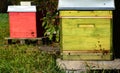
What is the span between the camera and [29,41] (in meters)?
9.30

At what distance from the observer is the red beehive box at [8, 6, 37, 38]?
29.2ft

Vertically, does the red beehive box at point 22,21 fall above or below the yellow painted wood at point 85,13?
below

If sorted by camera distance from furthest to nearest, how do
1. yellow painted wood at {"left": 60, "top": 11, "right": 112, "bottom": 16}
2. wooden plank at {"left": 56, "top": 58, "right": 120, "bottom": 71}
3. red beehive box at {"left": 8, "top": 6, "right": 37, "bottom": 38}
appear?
red beehive box at {"left": 8, "top": 6, "right": 37, "bottom": 38} < yellow painted wood at {"left": 60, "top": 11, "right": 112, "bottom": 16} < wooden plank at {"left": 56, "top": 58, "right": 120, "bottom": 71}

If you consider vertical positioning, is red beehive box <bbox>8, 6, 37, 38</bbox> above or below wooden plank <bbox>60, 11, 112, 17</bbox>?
below

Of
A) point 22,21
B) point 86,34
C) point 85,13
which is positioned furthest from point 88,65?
point 22,21

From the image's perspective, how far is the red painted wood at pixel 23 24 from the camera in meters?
8.93

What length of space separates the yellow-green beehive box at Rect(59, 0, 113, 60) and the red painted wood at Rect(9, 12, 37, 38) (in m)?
3.35

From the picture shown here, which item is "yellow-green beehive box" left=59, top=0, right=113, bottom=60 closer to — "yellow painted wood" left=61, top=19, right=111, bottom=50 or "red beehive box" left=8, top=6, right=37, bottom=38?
"yellow painted wood" left=61, top=19, right=111, bottom=50

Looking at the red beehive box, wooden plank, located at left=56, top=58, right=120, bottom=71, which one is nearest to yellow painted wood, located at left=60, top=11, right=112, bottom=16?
wooden plank, located at left=56, top=58, right=120, bottom=71

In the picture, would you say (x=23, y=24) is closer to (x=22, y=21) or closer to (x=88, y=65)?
(x=22, y=21)

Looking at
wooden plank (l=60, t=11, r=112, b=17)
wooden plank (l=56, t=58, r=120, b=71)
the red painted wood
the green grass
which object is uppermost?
wooden plank (l=60, t=11, r=112, b=17)

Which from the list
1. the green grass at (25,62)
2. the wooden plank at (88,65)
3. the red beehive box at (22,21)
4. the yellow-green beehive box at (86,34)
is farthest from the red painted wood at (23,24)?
the wooden plank at (88,65)

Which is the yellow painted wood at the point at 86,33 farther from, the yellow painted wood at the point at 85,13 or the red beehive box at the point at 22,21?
the red beehive box at the point at 22,21

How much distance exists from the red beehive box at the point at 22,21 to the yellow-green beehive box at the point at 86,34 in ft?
A: 10.9
